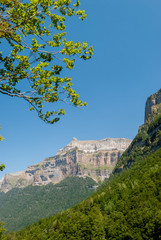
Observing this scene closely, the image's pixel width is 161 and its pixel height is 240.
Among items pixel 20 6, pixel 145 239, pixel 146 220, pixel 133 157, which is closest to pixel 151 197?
pixel 146 220

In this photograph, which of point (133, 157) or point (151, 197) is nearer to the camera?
point (151, 197)

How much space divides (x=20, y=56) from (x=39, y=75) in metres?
1.53

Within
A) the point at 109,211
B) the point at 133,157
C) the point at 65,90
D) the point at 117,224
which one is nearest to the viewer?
the point at 65,90

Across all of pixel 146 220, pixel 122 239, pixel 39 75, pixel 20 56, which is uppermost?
pixel 20 56

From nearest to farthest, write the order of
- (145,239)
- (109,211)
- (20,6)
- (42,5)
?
(20,6) → (42,5) → (145,239) → (109,211)

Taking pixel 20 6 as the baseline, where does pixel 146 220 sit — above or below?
below

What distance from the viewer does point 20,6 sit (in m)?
8.06

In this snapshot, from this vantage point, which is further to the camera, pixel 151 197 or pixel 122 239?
pixel 151 197

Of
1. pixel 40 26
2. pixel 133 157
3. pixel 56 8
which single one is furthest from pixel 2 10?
pixel 133 157

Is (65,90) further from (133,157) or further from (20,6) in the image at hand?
(133,157)

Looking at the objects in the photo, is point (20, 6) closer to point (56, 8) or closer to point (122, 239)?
point (56, 8)

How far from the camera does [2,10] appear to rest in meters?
8.06

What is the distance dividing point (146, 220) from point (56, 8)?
189 ft

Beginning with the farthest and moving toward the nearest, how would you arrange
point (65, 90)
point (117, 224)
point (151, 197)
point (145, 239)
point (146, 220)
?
point (151, 197)
point (117, 224)
point (146, 220)
point (145, 239)
point (65, 90)
